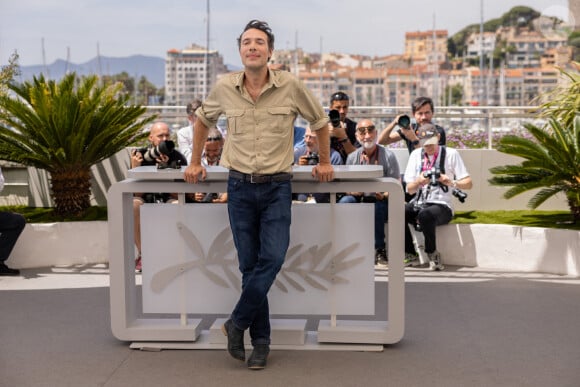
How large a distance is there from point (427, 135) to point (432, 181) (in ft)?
1.83

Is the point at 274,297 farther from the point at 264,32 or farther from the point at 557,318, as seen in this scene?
the point at 557,318

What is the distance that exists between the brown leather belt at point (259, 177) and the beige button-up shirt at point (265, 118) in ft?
0.09

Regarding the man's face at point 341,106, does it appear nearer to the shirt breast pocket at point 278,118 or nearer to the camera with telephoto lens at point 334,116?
the camera with telephoto lens at point 334,116

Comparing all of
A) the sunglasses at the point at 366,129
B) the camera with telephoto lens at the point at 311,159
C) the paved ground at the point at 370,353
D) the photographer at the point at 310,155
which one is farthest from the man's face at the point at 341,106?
the paved ground at the point at 370,353

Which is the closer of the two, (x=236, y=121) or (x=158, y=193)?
(x=236, y=121)

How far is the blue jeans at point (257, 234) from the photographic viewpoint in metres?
6.06

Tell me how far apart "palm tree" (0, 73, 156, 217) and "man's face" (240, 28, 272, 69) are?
17.5ft

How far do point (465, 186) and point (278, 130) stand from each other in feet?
14.4

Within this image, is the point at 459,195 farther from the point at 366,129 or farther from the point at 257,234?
the point at 257,234

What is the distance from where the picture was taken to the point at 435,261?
988 cm

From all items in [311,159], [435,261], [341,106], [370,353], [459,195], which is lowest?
[370,353]

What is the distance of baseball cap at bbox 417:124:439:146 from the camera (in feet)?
33.4

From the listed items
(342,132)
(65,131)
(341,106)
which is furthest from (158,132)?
(341,106)

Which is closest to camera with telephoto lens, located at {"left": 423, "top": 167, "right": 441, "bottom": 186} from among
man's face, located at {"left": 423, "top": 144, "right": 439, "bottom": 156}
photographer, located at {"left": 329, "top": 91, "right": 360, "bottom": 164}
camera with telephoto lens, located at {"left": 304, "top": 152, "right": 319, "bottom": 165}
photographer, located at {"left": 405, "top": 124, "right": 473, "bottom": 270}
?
photographer, located at {"left": 405, "top": 124, "right": 473, "bottom": 270}
